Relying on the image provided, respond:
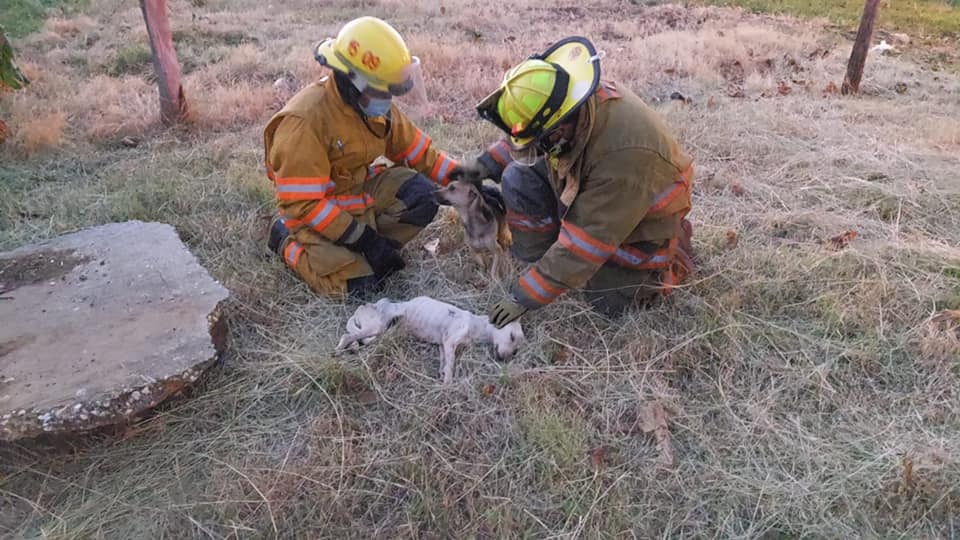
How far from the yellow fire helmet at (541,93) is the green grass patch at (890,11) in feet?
37.0

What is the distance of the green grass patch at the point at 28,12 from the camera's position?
10559 mm

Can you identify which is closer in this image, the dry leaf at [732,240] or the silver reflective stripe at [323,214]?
the silver reflective stripe at [323,214]

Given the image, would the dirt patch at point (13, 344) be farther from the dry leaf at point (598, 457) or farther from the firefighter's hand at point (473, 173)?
the dry leaf at point (598, 457)

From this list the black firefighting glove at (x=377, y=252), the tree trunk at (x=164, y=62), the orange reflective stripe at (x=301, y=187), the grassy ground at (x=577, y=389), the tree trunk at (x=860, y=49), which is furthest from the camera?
the tree trunk at (x=860, y=49)

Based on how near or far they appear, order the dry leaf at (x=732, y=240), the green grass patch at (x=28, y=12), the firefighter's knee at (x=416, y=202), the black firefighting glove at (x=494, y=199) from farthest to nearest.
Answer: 1. the green grass patch at (x=28, y=12)
2. the dry leaf at (x=732, y=240)
3. the firefighter's knee at (x=416, y=202)
4. the black firefighting glove at (x=494, y=199)

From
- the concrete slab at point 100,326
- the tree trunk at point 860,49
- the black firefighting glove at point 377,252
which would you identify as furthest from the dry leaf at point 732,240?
the tree trunk at point 860,49

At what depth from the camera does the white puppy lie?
320 cm

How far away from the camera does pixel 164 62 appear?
5867 mm

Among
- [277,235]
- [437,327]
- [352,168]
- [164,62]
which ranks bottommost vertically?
[437,327]

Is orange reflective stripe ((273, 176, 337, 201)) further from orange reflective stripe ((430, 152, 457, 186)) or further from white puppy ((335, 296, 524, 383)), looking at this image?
orange reflective stripe ((430, 152, 457, 186))

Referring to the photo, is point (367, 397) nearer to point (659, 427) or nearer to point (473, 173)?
point (659, 427)

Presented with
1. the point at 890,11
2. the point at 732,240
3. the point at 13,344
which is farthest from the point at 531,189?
the point at 890,11

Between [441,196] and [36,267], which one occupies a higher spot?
[441,196]

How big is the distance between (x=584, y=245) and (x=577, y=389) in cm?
70
